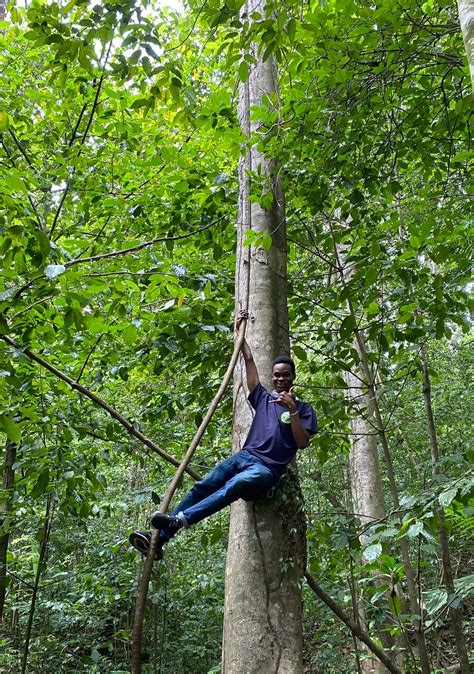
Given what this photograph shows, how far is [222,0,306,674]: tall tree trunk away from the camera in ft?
6.79

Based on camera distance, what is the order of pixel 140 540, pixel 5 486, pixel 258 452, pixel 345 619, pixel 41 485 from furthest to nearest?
pixel 5 486 → pixel 41 485 → pixel 345 619 → pixel 258 452 → pixel 140 540

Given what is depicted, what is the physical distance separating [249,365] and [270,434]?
364 mm

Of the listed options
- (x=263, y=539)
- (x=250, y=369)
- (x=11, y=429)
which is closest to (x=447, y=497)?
(x=263, y=539)

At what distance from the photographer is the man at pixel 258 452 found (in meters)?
2.43

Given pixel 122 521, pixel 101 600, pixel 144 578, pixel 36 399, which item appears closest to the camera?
pixel 144 578

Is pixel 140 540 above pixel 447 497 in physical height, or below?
below

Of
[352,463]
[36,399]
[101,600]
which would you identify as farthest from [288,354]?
[101,600]

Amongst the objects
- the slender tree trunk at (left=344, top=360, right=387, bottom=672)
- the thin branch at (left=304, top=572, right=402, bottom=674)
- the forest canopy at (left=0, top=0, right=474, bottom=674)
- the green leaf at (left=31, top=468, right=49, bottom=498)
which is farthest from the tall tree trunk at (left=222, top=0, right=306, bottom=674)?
the slender tree trunk at (left=344, top=360, right=387, bottom=672)

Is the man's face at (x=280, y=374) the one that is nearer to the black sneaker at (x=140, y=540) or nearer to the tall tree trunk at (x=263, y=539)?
the tall tree trunk at (x=263, y=539)

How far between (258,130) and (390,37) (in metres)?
0.91

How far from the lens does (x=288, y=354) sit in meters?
2.87

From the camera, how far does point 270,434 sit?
2701 millimetres

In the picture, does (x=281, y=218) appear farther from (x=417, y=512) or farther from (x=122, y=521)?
(x=122, y=521)

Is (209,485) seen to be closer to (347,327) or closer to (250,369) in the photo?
(250,369)
